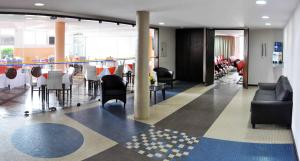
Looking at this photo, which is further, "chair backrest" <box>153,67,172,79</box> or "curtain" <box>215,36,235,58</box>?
"curtain" <box>215,36,235,58</box>

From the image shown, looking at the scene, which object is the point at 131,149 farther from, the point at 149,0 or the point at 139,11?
the point at 139,11

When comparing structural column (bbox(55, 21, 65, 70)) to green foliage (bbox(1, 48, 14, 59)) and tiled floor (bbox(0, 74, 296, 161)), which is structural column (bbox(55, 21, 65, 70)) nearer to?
green foliage (bbox(1, 48, 14, 59))

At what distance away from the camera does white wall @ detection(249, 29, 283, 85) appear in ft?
39.3

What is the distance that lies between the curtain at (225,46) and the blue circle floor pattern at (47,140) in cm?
1571

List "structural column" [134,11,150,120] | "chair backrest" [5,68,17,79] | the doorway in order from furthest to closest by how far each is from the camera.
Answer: the doorway, "chair backrest" [5,68,17,79], "structural column" [134,11,150,120]

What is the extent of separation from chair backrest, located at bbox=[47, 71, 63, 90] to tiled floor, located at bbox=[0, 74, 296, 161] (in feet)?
2.07

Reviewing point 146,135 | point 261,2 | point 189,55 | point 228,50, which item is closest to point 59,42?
point 189,55

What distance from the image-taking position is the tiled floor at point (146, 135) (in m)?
4.41

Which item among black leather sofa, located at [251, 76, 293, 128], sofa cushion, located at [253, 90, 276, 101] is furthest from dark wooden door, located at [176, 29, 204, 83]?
black leather sofa, located at [251, 76, 293, 128]

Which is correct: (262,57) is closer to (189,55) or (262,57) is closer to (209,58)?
(209,58)

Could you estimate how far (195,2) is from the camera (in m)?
5.55

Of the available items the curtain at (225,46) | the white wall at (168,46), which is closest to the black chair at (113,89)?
the white wall at (168,46)

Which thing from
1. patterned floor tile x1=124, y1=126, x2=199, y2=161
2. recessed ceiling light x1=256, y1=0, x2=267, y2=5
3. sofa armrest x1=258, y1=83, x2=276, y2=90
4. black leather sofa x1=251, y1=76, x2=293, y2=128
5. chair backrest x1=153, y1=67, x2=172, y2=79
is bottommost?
patterned floor tile x1=124, y1=126, x2=199, y2=161

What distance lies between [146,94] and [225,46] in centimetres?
1627
